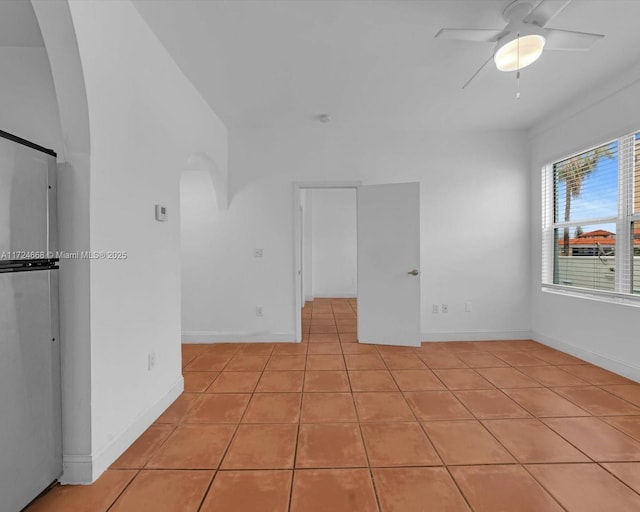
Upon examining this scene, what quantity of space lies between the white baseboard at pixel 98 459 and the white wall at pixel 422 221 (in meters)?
1.98

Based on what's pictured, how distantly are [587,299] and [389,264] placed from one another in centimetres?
201

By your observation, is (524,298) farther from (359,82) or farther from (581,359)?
(359,82)

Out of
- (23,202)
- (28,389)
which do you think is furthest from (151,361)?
(23,202)

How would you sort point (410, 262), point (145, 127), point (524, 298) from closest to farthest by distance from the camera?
point (145, 127) → point (410, 262) → point (524, 298)

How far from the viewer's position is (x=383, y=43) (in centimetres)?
228

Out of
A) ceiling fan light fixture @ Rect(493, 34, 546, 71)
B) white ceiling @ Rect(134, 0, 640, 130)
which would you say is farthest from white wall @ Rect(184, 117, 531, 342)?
ceiling fan light fixture @ Rect(493, 34, 546, 71)

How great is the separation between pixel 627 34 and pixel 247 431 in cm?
377

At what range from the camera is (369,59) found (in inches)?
97.2

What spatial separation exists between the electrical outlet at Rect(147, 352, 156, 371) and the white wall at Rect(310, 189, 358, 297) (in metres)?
5.79

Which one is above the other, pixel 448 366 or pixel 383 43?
pixel 383 43

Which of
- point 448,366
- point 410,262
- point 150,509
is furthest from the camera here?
point 410,262

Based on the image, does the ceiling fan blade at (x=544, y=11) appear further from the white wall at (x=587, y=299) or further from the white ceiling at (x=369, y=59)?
the white wall at (x=587, y=299)

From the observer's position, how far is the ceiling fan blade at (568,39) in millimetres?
1857

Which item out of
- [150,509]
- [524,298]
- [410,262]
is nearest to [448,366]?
[410,262]
